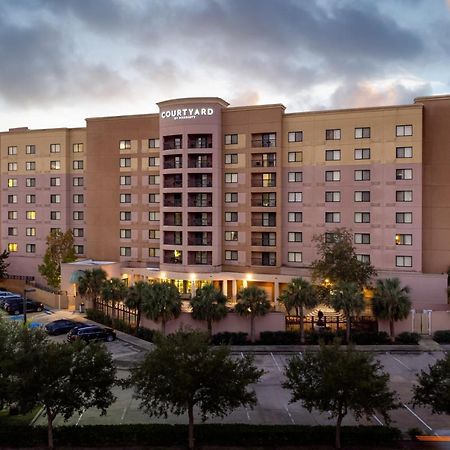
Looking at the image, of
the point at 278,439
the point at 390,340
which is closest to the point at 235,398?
the point at 278,439

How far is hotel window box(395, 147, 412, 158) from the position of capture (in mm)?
54781

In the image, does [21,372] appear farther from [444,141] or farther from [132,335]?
[444,141]

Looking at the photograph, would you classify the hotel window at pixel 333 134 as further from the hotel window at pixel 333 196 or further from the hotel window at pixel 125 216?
the hotel window at pixel 125 216

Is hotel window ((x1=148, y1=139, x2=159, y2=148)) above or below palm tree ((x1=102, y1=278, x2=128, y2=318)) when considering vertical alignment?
above

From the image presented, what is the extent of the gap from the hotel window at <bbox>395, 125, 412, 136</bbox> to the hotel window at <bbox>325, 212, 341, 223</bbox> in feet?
36.4

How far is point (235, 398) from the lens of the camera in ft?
76.7

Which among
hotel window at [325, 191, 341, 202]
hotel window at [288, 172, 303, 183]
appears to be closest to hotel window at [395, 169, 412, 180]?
hotel window at [325, 191, 341, 202]

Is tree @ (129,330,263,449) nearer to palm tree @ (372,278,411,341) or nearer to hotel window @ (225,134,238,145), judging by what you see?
palm tree @ (372,278,411,341)

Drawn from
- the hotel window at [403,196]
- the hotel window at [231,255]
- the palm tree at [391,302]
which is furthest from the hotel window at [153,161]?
the palm tree at [391,302]

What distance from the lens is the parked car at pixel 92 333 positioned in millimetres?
43969

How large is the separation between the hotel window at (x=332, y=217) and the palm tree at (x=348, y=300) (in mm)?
16384

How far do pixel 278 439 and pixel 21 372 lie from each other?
12.7m

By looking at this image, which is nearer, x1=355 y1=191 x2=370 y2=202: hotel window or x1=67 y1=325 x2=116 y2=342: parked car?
x1=67 y1=325 x2=116 y2=342: parked car

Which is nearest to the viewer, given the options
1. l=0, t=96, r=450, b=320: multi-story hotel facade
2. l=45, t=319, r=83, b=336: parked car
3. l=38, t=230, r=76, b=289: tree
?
l=45, t=319, r=83, b=336: parked car
